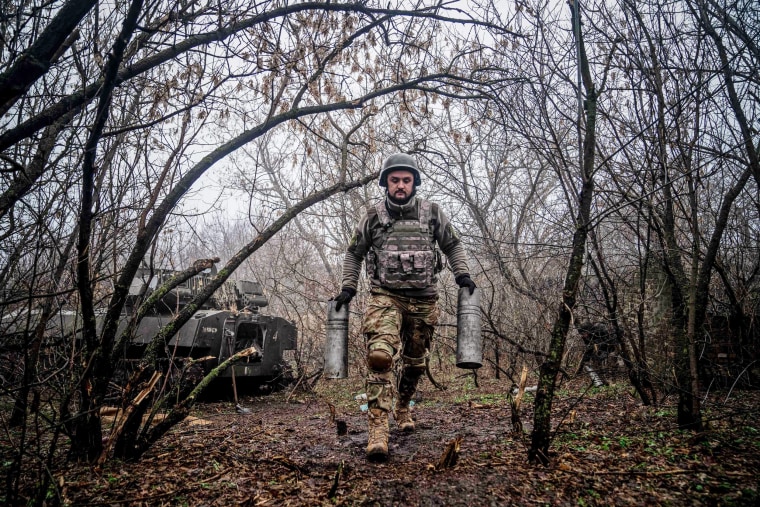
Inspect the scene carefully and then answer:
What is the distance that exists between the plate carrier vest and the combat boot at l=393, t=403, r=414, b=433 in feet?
3.67

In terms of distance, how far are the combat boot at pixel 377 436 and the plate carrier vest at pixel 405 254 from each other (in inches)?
38.8

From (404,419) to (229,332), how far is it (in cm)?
341

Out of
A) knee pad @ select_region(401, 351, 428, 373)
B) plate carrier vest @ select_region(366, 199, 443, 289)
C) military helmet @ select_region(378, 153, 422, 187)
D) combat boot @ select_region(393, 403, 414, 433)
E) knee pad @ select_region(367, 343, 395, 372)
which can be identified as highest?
military helmet @ select_region(378, 153, 422, 187)

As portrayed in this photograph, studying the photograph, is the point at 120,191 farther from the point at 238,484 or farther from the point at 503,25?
the point at 503,25

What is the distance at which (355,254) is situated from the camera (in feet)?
13.5

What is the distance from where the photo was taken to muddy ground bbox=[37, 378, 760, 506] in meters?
2.24

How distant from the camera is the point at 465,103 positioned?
5.08 meters

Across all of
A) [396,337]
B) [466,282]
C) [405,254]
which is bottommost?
[396,337]

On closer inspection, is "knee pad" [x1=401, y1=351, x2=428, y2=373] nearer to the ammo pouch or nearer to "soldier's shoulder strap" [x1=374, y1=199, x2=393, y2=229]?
the ammo pouch

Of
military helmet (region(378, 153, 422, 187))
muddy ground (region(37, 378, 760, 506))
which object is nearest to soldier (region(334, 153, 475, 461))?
military helmet (region(378, 153, 422, 187))

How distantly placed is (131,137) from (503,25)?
357 centimetres

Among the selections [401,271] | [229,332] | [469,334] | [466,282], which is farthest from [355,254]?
[229,332]

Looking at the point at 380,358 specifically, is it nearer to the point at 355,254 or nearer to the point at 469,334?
the point at 469,334

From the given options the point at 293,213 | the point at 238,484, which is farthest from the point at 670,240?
the point at 238,484
